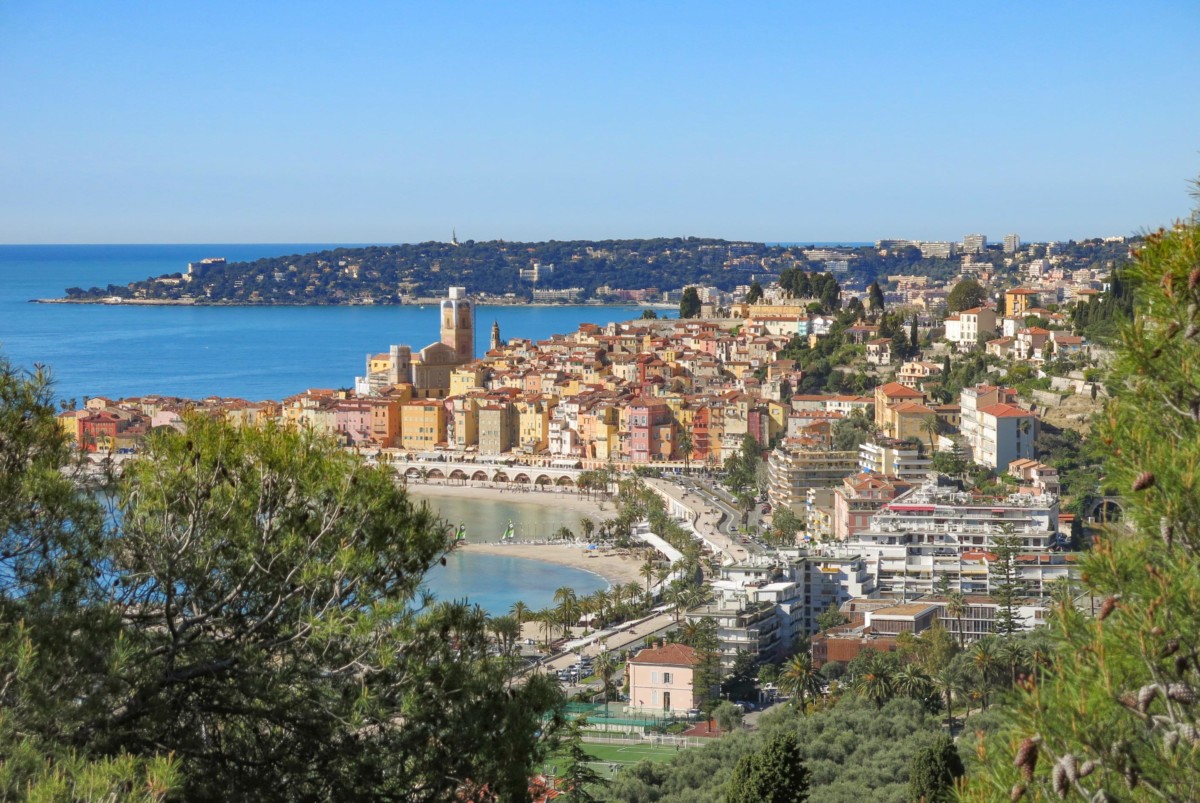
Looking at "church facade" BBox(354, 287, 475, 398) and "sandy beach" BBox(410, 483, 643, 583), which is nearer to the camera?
"sandy beach" BBox(410, 483, 643, 583)

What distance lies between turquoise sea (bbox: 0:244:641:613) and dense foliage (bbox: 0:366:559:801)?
583 inches

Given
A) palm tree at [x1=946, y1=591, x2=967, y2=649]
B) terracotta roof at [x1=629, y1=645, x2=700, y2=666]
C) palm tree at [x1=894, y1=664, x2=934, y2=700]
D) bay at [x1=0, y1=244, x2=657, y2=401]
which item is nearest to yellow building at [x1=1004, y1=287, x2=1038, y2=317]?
bay at [x1=0, y1=244, x2=657, y2=401]

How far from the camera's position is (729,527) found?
23.8 metres

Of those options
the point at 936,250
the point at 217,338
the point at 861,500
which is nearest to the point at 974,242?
the point at 936,250

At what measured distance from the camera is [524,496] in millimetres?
30422

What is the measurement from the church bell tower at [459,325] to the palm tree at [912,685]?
26871 millimetres

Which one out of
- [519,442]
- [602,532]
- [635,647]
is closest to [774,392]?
[519,442]

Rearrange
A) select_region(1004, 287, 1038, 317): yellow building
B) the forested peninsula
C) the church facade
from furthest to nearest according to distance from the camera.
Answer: the forested peninsula → the church facade → select_region(1004, 287, 1038, 317): yellow building

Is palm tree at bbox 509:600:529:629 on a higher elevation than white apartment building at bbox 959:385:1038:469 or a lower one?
lower

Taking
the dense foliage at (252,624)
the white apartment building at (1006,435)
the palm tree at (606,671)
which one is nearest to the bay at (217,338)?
the white apartment building at (1006,435)

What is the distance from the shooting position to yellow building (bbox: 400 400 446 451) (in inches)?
1337

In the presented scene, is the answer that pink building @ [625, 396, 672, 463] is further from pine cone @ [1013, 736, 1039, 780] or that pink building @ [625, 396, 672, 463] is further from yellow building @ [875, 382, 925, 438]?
pine cone @ [1013, 736, 1039, 780]

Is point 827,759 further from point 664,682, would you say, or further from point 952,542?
point 952,542

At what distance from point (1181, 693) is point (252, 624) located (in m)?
2.31
